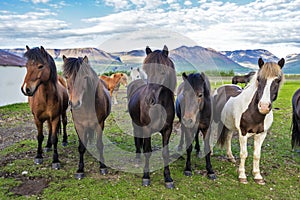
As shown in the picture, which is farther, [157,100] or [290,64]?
[290,64]

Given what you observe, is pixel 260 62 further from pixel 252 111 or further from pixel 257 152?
pixel 257 152

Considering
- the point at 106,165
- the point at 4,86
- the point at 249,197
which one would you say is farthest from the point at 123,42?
the point at 4,86

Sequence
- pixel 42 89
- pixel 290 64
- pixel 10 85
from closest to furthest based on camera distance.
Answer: pixel 42 89 < pixel 290 64 < pixel 10 85

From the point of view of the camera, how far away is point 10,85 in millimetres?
15367

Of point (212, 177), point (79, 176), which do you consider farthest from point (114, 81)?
point (212, 177)

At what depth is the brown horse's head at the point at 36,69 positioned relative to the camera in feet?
14.0

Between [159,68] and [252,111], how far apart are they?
185 cm

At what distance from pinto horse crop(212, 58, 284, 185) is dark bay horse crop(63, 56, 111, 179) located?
2.49 m

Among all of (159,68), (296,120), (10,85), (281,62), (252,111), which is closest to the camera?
(159,68)

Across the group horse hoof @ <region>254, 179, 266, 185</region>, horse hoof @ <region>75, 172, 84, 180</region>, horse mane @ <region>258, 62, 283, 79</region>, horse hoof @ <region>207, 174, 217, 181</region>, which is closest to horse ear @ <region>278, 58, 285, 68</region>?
horse mane @ <region>258, 62, 283, 79</region>

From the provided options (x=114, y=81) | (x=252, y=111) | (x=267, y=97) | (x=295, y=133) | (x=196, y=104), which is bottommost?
(x=295, y=133)

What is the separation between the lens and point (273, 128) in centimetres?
854

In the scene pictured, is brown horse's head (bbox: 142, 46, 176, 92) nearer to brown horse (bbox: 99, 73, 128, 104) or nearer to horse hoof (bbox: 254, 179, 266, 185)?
horse hoof (bbox: 254, 179, 266, 185)

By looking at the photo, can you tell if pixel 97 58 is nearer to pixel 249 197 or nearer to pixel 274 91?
pixel 274 91
